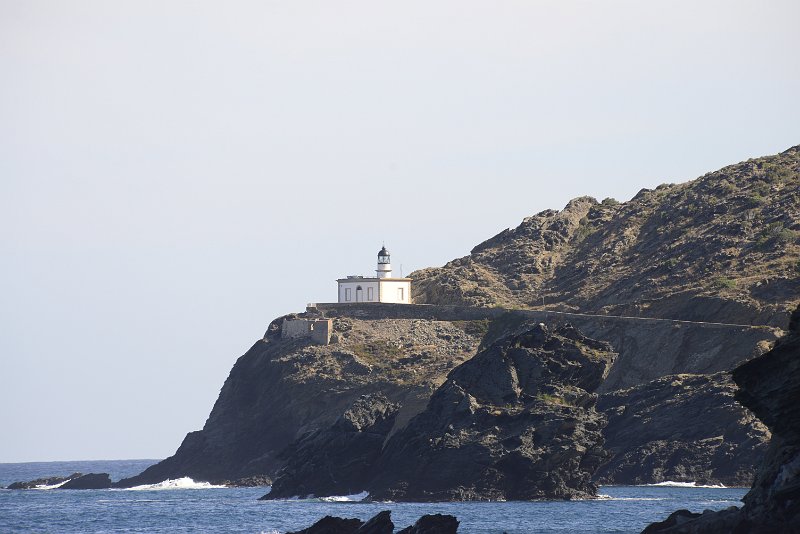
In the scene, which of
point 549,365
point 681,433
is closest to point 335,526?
point 549,365

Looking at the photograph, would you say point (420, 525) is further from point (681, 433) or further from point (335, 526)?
point (681, 433)

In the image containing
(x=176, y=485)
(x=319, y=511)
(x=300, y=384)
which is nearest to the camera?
(x=319, y=511)

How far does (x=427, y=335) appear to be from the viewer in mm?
134625

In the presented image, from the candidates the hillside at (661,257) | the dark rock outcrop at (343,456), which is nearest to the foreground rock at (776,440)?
the dark rock outcrop at (343,456)

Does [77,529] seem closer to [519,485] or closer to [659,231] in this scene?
[519,485]

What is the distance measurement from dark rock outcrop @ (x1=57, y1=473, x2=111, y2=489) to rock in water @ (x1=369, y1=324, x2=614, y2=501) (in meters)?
42.6

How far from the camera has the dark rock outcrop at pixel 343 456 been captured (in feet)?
335

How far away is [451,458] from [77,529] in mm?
24208

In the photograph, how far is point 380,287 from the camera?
14138 cm

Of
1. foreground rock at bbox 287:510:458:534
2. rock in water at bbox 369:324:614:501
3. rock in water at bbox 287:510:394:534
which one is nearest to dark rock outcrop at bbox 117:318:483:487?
rock in water at bbox 369:324:614:501

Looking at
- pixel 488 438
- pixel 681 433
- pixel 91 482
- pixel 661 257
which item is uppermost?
pixel 661 257

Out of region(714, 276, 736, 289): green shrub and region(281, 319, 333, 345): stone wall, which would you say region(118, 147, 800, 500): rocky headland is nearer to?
region(714, 276, 736, 289): green shrub

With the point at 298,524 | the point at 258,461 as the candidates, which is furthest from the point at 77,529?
the point at 258,461

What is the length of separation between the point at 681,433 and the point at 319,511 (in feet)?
108
